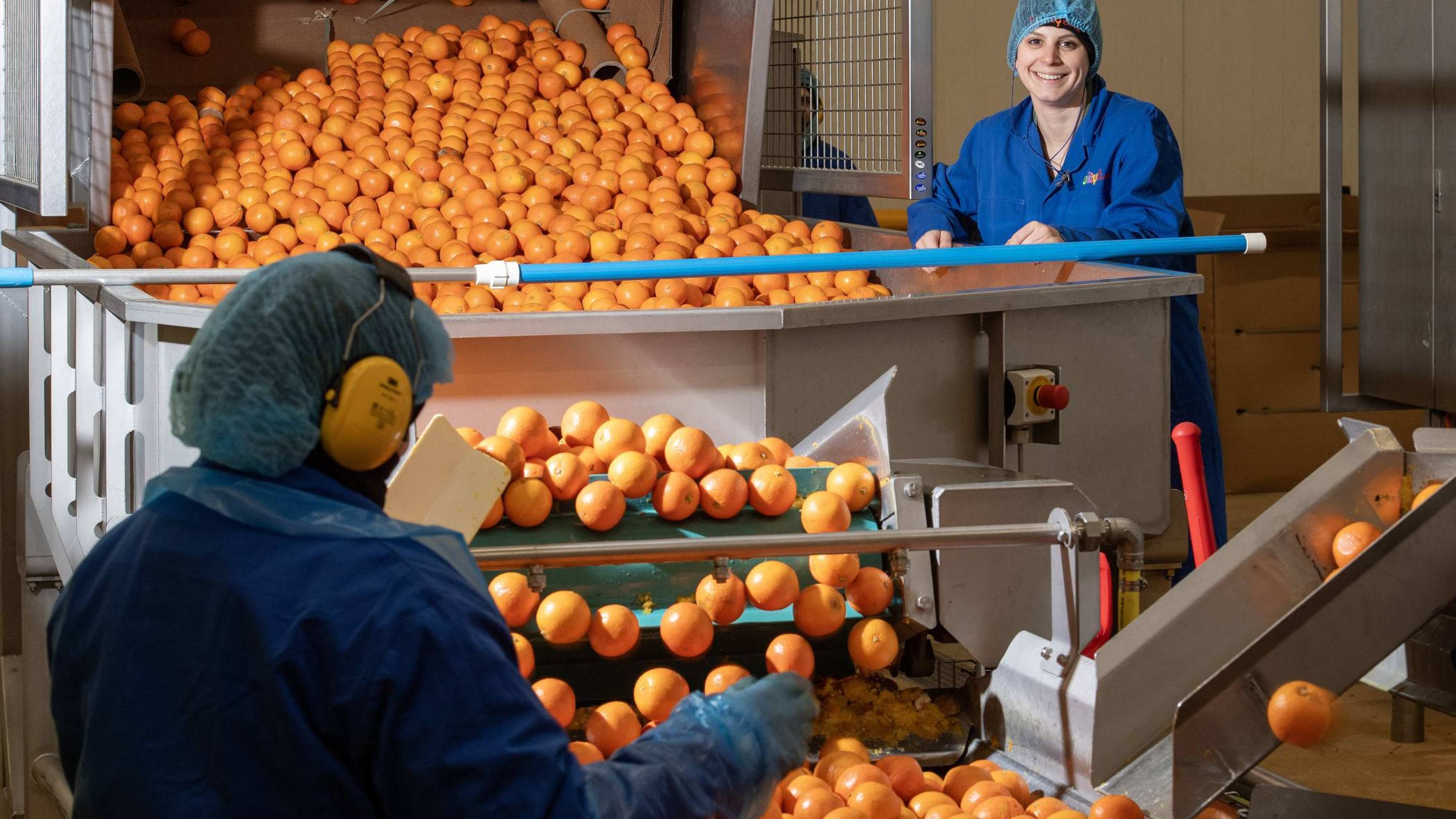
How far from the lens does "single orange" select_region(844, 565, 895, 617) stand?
1.90 metres

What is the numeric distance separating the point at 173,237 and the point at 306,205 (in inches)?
13.1

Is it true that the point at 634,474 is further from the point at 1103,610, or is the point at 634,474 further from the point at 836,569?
the point at 1103,610

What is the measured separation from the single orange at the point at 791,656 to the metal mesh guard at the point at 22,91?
2.19 metres

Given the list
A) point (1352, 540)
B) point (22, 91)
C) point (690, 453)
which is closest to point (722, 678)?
point (690, 453)

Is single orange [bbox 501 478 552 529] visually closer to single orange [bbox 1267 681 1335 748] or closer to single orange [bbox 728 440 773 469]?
single orange [bbox 728 440 773 469]

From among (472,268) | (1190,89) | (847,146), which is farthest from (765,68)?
(1190,89)

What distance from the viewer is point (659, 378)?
8.58 feet

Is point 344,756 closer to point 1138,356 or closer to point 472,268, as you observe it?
point 472,268

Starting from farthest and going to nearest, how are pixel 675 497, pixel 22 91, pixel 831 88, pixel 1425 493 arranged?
pixel 831 88 < pixel 22 91 < pixel 675 497 < pixel 1425 493

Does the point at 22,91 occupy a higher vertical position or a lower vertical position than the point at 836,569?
higher

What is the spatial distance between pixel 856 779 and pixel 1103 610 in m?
0.57

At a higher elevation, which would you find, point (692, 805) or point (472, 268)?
point (472, 268)

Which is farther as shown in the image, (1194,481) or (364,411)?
(1194,481)

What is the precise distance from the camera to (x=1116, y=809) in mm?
1615
